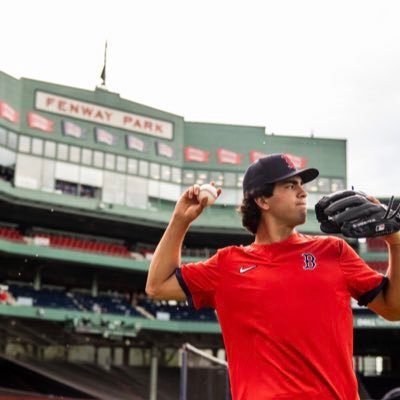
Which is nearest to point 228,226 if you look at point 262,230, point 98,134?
point 98,134

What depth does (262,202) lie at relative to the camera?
3.55 m

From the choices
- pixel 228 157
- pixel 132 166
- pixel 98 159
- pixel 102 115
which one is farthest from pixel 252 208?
pixel 228 157

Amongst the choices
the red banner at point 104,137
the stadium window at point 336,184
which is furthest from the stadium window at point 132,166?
the stadium window at point 336,184

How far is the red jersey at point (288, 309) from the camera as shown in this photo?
123 inches

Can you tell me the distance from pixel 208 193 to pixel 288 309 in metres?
0.72

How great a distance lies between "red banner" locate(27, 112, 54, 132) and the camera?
4256 cm

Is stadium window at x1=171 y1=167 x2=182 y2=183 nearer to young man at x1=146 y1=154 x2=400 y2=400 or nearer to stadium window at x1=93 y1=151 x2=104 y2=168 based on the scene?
stadium window at x1=93 y1=151 x2=104 y2=168

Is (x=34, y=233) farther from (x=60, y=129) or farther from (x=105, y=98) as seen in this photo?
(x=105, y=98)

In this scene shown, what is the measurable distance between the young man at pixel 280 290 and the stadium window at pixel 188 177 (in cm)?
4506

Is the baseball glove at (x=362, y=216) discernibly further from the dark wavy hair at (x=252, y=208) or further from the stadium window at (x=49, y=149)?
the stadium window at (x=49, y=149)

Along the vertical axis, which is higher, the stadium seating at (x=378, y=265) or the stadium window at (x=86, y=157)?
the stadium window at (x=86, y=157)

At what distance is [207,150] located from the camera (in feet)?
164

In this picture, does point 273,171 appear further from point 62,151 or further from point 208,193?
point 62,151

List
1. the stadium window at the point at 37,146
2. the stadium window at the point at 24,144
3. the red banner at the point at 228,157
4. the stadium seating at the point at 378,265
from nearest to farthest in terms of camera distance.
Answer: the stadium window at the point at 24,144, the stadium window at the point at 37,146, the stadium seating at the point at 378,265, the red banner at the point at 228,157
